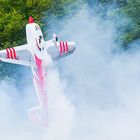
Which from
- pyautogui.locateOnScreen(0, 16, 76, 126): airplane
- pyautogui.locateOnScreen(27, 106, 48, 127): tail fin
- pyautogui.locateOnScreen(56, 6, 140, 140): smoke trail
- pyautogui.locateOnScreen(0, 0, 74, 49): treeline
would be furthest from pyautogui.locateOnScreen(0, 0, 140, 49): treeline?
pyautogui.locateOnScreen(27, 106, 48, 127): tail fin

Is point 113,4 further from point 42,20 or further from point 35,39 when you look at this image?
point 35,39

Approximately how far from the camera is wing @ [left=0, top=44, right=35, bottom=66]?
4006 cm

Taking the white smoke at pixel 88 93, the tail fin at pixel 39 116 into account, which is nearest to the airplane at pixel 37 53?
the white smoke at pixel 88 93

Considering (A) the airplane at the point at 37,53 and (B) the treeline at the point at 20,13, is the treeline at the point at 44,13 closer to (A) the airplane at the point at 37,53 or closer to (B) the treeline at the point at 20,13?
(B) the treeline at the point at 20,13

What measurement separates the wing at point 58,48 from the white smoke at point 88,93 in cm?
59

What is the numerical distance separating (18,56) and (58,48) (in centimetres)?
152

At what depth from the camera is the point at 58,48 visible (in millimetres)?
40281

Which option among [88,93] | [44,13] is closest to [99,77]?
[88,93]

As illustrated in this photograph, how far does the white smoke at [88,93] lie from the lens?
132 ft

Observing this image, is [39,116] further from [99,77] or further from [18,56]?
[99,77]

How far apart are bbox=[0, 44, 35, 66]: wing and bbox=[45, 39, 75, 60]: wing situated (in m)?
0.77

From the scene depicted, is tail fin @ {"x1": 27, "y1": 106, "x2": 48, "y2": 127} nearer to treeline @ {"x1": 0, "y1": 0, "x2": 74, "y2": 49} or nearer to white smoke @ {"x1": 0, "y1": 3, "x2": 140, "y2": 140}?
white smoke @ {"x1": 0, "y1": 3, "x2": 140, "y2": 140}

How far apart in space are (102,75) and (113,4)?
3806 millimetres

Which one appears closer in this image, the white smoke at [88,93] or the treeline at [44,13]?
the white smoke at [88,93]
